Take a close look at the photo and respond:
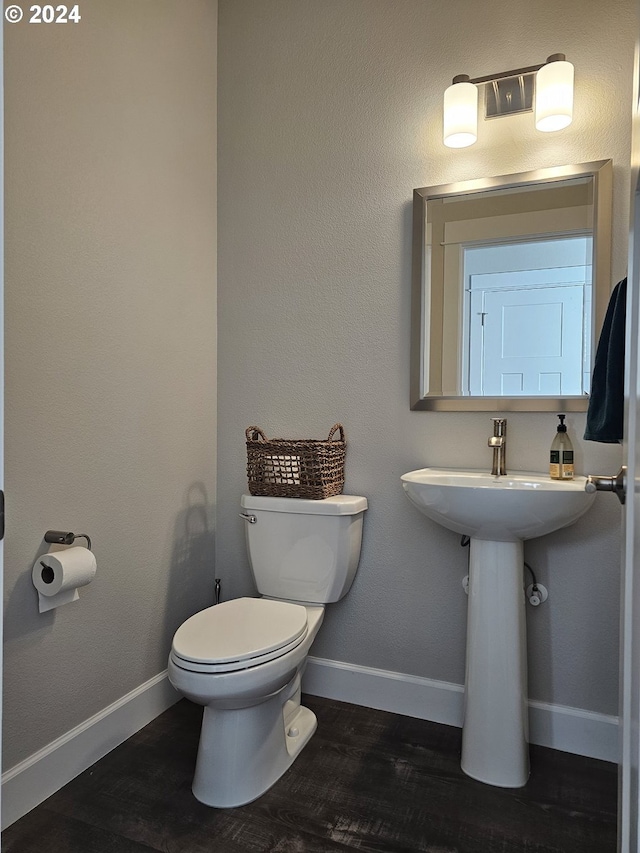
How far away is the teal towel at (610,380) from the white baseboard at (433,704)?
0.96 meters

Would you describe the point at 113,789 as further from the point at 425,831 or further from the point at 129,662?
the point at 425,831

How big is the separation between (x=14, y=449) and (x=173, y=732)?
1106 mm

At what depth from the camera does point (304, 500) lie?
2.09m

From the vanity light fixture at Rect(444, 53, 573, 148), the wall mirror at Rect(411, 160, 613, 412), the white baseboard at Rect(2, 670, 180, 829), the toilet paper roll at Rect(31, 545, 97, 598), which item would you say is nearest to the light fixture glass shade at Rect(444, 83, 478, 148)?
the vanity light fixture at Rect(444, 53, 573, 148)

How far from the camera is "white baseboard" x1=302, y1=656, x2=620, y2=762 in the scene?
6.23ft

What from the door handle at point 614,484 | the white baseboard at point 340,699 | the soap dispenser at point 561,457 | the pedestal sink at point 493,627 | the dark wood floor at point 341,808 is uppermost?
the door handle at point 614,484

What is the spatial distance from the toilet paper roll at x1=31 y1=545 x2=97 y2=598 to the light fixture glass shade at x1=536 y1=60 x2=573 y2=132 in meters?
1.88

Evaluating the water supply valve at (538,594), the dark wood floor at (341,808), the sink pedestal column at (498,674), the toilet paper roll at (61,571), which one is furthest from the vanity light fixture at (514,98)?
the dark wood floor at (341,808)

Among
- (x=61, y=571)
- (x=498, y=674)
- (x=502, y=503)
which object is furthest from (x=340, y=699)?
(x=61, y=571)

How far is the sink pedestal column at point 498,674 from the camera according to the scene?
1.77 metres

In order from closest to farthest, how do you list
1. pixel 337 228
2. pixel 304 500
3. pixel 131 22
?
1. pixel 131 22
2. pixel 304 500
3. pixel 337 228

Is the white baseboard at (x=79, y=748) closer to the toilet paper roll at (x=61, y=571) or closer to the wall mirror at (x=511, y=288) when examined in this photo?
the toilet paper roll at (x=61, y=571)

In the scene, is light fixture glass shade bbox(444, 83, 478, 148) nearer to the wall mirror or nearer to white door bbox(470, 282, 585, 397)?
the wall mirror

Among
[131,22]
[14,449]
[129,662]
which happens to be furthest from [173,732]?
[131,22]
